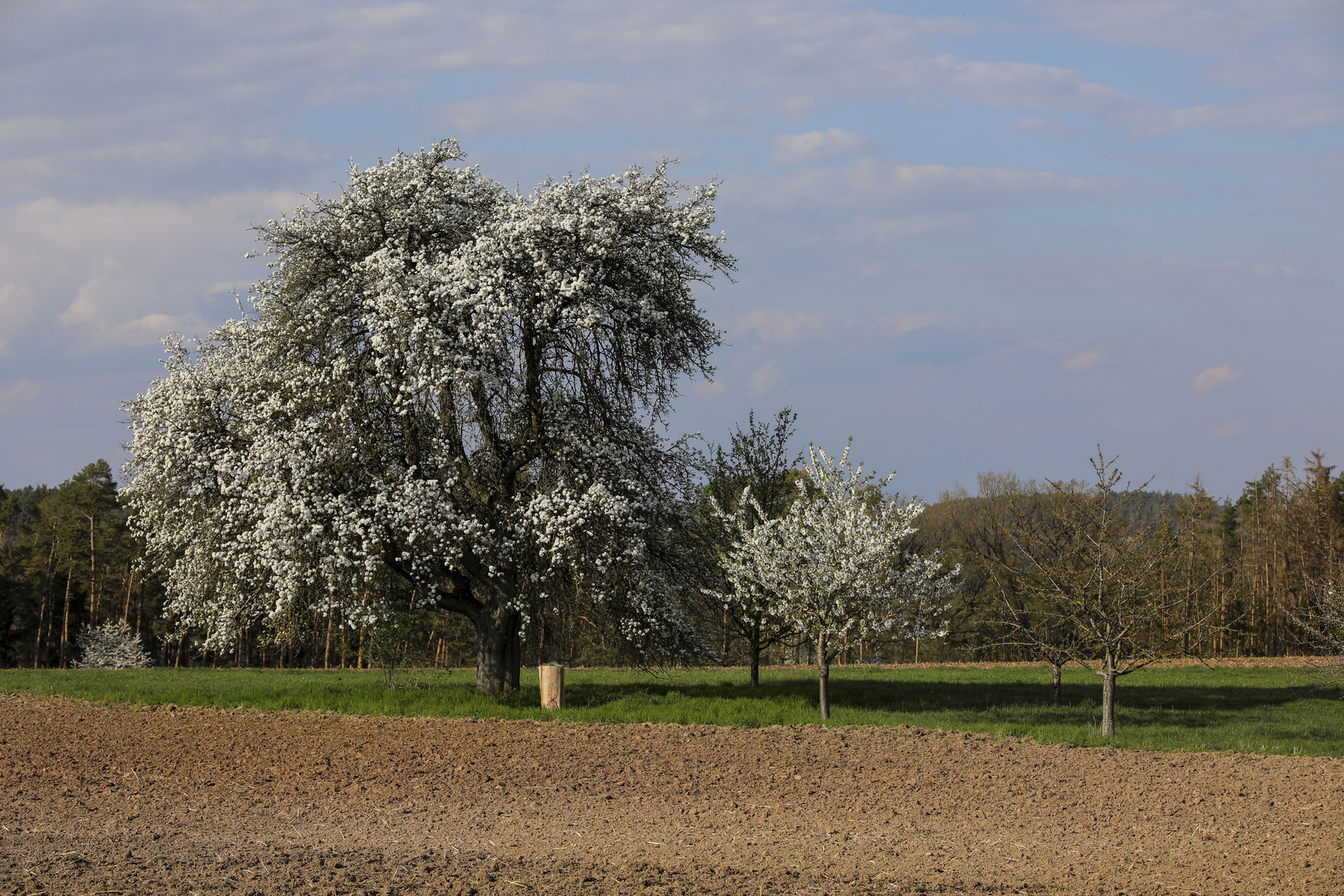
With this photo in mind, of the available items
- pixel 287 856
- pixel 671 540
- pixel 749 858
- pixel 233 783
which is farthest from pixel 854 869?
pixel 671 540

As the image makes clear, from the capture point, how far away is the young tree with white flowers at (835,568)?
54.9ft

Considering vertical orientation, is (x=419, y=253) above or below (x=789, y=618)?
above

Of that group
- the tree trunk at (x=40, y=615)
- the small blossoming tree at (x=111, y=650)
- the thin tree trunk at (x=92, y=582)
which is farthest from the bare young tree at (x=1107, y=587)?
the tree trunk at (x=40, y=615)

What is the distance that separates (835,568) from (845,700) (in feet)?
13.7

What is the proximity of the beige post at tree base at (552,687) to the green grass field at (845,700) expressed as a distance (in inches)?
10.7

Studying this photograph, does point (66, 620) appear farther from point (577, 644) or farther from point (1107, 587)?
point (1107, 587)

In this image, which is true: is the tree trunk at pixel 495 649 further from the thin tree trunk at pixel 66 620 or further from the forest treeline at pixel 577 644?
the thin tree trunk at pixel 66 620

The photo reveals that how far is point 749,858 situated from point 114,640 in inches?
1534

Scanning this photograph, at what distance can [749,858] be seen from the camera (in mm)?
9055

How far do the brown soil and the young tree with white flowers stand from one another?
197 cm

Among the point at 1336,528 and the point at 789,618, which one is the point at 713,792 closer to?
the point at 789,618

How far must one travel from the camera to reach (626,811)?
36.2ft

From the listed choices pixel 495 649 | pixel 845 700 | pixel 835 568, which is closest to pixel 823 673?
pixel 835 568

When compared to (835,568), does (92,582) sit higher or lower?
lower
